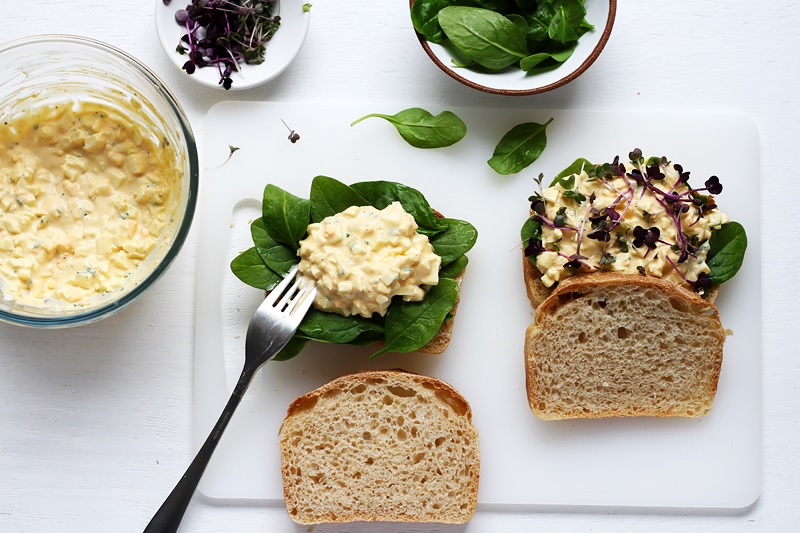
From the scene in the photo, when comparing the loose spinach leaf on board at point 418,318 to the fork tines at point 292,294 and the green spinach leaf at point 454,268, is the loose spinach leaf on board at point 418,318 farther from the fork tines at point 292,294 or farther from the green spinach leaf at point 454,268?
the fork tines at point 292,294

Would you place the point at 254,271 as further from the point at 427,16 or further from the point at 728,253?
the point at 728,253

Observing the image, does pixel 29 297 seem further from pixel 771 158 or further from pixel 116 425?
pixel 771 158

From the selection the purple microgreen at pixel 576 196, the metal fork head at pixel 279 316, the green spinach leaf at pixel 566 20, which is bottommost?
the metal fork head at pixel 279 316

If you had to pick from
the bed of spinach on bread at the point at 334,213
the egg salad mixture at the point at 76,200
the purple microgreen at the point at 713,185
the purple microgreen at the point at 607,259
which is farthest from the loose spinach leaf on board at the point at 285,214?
the purple microgreen at the point at 713,185

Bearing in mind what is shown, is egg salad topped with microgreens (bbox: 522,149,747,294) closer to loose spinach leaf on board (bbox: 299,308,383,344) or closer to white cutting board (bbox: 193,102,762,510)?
white cutting board (bbox: 193,102,762,510)

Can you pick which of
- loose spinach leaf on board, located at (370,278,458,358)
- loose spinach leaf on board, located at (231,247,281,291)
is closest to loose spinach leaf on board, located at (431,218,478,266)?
loose spinach leaf on board, located at (370,278,458,358)

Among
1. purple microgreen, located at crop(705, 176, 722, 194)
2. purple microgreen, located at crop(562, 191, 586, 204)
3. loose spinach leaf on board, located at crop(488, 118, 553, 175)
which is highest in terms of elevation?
loose spinach leaf on board, located at crop(488, 118, 553, 175)
